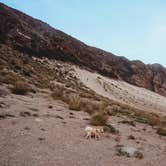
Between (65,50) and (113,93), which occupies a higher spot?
(65,50)

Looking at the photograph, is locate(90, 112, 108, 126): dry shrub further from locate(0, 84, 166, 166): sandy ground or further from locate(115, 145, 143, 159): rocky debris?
locate(115, 145, 143, 159): rocky debris

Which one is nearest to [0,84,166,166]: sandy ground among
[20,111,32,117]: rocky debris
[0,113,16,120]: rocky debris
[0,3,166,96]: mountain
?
[20,111,32,117]: rocky debris

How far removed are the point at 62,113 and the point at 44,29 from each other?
41.4 meters

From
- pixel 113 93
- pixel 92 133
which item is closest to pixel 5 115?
pixel 92 133

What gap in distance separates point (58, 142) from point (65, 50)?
4139 centimetres

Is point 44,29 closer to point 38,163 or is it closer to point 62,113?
point 62,113

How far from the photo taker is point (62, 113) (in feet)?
45.7

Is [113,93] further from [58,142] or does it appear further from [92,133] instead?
[58,142]

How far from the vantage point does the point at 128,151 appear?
30.0 feet

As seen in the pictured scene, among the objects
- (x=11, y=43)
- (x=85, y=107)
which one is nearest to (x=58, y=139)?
(x=85, y=107)

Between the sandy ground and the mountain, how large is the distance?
1192 inches

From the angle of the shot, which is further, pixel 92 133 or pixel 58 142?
pixel 92 133

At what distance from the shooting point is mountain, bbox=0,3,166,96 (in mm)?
44219

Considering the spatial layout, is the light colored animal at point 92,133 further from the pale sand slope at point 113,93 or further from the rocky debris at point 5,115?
the pale sand slope at point 113,93
